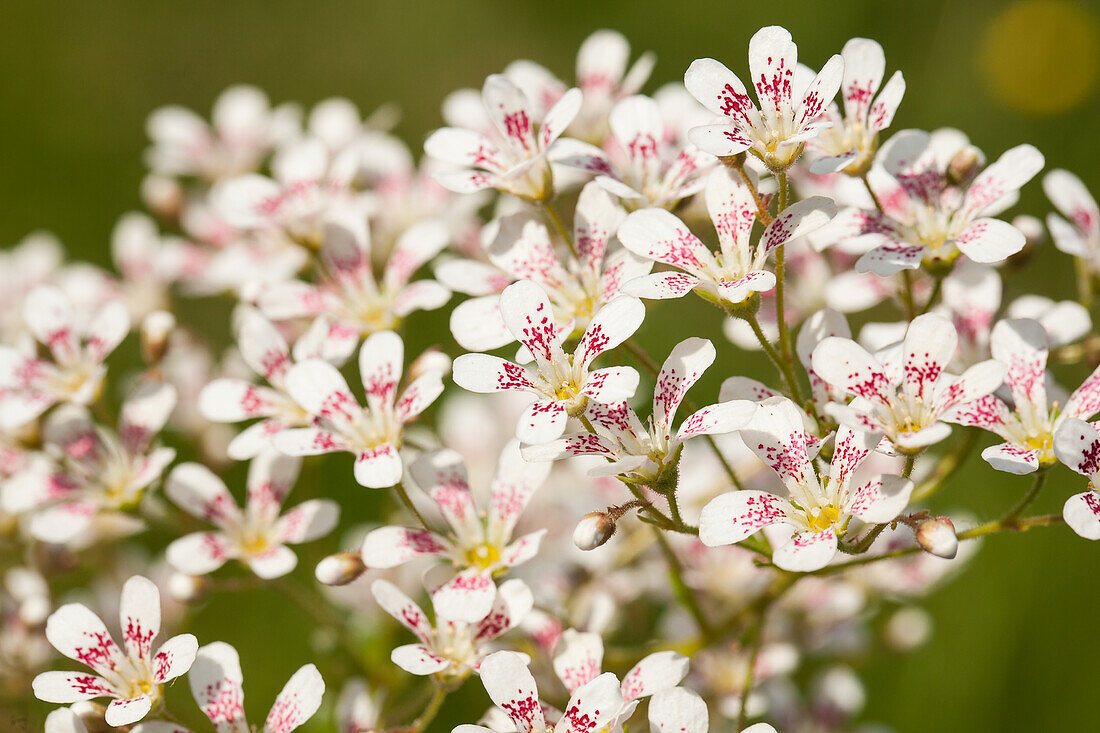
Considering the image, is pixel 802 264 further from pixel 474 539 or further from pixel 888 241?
pixel 474 539

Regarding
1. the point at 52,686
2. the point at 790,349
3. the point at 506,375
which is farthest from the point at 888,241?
the point at 52,686

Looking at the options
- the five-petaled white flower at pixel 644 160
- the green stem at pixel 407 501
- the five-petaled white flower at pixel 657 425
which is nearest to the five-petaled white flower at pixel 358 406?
the green stem at pixel 407 501

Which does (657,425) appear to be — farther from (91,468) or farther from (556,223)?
(91,468)

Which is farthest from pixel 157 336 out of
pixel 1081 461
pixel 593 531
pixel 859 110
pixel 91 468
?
pixel 1081 461

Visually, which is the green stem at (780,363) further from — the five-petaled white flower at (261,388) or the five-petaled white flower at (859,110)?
the five-petaled white flower at (261,388)

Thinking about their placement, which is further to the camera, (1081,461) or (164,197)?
(164,197)

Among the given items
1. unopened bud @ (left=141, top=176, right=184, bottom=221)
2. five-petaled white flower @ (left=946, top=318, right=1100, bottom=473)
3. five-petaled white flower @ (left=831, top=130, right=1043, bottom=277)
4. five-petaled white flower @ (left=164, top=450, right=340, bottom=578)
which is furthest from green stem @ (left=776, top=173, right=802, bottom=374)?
unopened bud @ (left=141, top=176, right=184, bottom=221)
